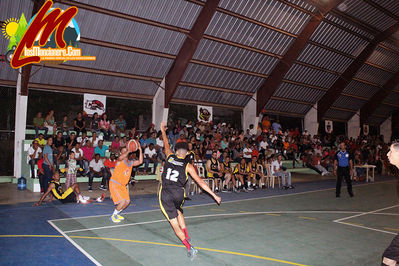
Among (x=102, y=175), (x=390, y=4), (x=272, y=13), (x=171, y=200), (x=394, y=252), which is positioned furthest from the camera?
(x=390, y=4)

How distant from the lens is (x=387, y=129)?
117 ft

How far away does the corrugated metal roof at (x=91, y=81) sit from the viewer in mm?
16953

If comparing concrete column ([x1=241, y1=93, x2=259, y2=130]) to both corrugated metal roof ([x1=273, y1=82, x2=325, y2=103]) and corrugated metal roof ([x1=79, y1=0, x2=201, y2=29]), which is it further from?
corrugated metal roof ([x1=79, y1=0, x2=201, y2=29])

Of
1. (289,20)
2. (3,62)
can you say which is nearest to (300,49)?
(289,20)

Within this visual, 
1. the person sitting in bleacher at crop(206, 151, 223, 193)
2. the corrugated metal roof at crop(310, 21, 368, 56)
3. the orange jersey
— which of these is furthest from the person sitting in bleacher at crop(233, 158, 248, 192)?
the corrugated metal roof at crop(310, 21, 368, 56)

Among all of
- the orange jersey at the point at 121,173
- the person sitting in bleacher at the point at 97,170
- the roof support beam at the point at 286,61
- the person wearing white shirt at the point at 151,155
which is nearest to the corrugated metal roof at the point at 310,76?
the roof support beam at the point at 286,61

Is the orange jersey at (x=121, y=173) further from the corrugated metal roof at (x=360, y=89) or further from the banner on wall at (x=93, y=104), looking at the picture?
the corrugated metal roof at (x=360, y=89)

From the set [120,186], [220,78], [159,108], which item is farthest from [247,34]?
[120,186]

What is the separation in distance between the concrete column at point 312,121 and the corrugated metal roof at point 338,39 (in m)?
5.53

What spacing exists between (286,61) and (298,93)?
4712 millimetres

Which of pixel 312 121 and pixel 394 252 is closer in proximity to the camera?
pixel 394 252

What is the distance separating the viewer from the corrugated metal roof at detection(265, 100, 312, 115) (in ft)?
85.8

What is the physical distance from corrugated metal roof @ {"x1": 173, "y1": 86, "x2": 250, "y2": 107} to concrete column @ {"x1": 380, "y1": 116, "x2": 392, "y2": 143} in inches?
804

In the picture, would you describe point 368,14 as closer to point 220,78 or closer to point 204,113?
point 220,78
